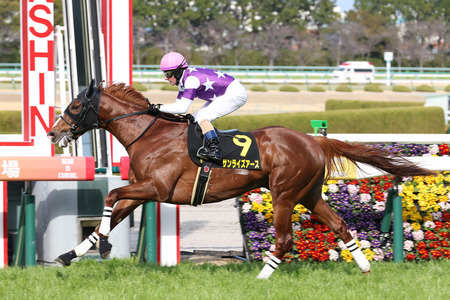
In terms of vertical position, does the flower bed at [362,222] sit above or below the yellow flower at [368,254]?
above

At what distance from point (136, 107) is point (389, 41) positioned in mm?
53974

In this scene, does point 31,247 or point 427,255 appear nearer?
point 31,247

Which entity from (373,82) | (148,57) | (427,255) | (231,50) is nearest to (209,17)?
(231,50)

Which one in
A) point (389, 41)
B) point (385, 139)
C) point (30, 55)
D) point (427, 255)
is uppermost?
point (389, 41)

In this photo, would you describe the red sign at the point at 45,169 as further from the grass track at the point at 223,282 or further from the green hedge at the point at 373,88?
the green hedge at the point at 373,88

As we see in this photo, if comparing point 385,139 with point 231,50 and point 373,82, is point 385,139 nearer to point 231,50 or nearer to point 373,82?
point 373,82

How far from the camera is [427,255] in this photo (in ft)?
18.8

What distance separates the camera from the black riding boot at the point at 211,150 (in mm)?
4883

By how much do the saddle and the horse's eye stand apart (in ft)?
2.58

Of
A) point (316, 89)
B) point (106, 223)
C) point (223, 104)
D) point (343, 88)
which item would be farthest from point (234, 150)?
point (343, 88)

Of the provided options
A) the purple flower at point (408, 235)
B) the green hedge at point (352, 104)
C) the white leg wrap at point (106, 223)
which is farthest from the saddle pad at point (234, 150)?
the green hedge at point (352, 104)

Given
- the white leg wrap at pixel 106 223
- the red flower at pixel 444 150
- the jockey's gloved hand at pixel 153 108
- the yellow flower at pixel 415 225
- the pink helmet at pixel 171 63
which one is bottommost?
the yellow flower at pixel 415 225

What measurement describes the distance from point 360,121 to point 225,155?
1531 centimetres

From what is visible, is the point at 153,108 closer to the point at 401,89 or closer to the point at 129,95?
the point at 129,95
